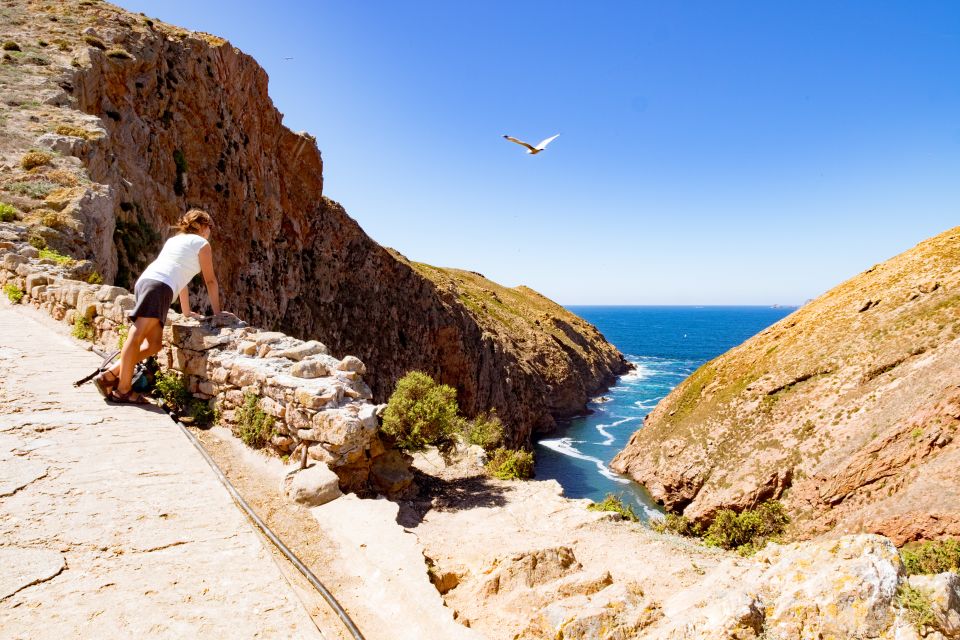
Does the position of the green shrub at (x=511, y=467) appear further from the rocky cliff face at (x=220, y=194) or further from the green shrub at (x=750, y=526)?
the green shrub at (x=750, y=526)

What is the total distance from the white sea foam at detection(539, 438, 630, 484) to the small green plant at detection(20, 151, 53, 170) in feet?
140

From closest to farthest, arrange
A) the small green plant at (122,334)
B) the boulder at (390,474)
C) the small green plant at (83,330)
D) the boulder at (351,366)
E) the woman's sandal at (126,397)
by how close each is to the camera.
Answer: the woman's sandal at (126,397) → the boulder at (390,474) → the boulder at (351,366) → the small green plant at (122,334) → the small green plant at (83,330)

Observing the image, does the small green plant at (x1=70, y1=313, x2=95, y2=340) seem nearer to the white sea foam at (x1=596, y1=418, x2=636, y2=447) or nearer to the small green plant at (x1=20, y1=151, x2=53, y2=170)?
the small green plant at (x1=20, y1=151, x2=53, y2=170)

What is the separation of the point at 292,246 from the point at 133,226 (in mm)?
18946

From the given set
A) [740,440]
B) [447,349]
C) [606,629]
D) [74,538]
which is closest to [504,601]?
[606,629]

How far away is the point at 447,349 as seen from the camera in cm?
5028

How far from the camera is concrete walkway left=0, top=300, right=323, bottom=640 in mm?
3111

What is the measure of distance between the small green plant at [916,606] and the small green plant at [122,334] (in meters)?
11.3

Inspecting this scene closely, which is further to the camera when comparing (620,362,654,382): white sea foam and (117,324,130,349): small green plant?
(620,362,654,382): white sea foam

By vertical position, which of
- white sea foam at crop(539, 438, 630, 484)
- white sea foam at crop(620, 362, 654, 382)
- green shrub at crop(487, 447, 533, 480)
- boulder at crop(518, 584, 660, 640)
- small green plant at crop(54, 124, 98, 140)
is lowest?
white sea foam at crop(539, 438, 630, 484)

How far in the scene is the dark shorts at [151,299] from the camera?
6.54 m

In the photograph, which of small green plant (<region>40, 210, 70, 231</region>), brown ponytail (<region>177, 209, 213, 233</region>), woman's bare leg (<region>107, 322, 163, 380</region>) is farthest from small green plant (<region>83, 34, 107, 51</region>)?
woman's bare leg (<region>107, 322, 163, 380</region>)

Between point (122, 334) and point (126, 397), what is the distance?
2568 mm

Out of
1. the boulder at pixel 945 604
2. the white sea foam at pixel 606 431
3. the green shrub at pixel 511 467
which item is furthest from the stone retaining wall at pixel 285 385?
the white sea foam at pixel 606 431
